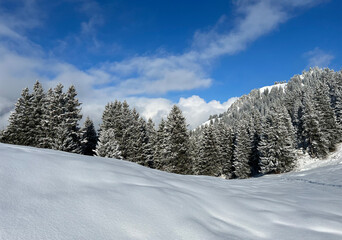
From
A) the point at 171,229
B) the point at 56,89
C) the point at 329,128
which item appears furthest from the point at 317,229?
the point at 329,128

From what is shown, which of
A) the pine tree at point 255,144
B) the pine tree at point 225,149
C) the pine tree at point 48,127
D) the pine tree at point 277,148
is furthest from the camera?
the pine tree at point 255,144

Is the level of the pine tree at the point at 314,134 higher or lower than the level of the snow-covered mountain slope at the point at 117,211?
higher

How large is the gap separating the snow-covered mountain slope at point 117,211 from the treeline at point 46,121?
23.4 meters

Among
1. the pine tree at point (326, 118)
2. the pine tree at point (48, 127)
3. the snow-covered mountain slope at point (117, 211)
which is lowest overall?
the snow-covered mountain slope at point (117, 211)

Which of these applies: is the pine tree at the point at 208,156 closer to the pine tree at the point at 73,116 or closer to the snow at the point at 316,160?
the snow at the point at 316,160

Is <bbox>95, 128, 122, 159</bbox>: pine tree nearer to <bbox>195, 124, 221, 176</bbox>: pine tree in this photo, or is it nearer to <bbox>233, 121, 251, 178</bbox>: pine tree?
<bbox>195, 124, 221, 176</bbox>: pine tree

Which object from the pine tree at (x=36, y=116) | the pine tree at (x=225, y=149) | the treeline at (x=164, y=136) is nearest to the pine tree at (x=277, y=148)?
the treeline at (x=164, y=136)

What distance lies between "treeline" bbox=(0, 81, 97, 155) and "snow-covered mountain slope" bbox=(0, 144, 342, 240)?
23.4 m

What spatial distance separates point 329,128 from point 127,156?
142ft

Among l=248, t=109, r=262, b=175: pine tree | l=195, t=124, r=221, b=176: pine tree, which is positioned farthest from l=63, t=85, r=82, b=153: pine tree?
l=248, t=109, r=262, b=175: pine tree

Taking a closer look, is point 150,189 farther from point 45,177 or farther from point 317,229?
point 317,229

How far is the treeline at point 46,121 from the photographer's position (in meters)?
24.8

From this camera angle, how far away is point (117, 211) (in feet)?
9.27

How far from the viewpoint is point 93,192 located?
10.4ft
